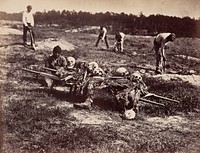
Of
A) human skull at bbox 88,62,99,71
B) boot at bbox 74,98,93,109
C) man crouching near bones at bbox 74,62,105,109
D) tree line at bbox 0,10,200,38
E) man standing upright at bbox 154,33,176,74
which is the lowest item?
boot at bbox 74,98,93,109

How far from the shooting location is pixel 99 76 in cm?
343

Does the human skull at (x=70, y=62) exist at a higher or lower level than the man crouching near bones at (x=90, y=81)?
higher

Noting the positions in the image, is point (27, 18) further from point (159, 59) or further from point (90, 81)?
point (159, 59)

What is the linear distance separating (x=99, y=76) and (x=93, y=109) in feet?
0.83

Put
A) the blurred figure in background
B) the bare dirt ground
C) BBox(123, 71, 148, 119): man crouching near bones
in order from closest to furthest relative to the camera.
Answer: the bare dirt ground < BBox(123, 71, 148, 119): man crouching near bones < the blurred figure in background

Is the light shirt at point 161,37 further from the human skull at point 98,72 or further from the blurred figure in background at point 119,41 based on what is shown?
the human skull at point 98,72

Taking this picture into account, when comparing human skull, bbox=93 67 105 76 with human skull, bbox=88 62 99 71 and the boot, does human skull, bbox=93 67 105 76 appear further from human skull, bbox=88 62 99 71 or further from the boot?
the boot

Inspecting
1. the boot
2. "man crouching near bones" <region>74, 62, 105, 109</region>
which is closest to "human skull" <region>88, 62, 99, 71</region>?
"man crouching near bones" <region>74, 62, 105, 109</region>

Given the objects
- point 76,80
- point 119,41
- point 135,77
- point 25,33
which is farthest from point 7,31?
point 135,77

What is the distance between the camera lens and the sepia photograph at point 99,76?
3281 millimetres

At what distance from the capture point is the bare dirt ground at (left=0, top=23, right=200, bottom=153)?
326 centimetres

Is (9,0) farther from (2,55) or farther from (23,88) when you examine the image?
(23,88)

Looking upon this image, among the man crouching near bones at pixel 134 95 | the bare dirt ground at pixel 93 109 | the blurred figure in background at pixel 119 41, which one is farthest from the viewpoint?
the blurred figure in background at pixel 119 41

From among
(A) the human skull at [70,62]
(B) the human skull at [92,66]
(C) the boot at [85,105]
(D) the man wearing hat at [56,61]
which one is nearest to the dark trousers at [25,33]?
(D) the man wearing hat at [56,61]
